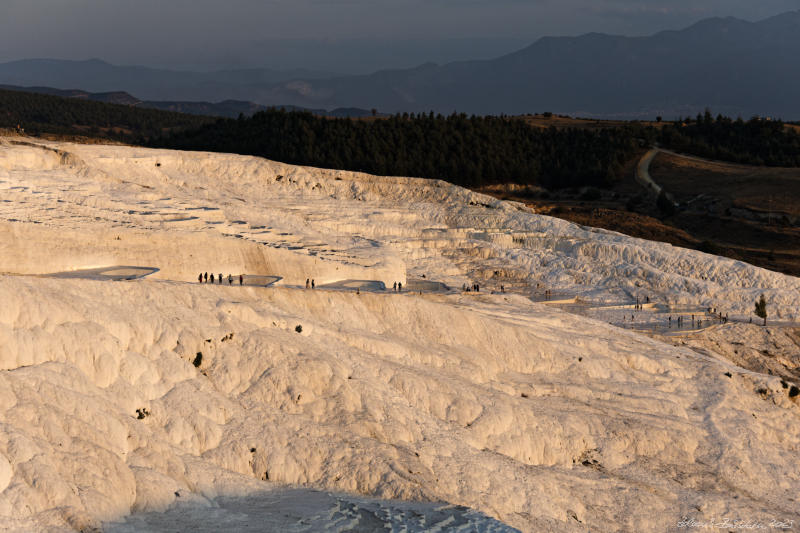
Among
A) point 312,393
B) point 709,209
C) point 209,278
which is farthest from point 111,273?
point 709,209

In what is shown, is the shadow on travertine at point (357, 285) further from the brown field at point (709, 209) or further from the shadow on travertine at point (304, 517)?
the brown field at point (709, 209)

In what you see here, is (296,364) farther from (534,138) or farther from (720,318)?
(534,138)

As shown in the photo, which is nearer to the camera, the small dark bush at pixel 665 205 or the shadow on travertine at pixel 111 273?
the shadow on travertine at pixel 111 273

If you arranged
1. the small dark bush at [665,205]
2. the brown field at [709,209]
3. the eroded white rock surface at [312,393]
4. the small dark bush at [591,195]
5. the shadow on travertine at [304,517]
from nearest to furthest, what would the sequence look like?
the shadow on travertine at [304,517] → the eroded white rock surface at [312,393] → the brown field at [709,209] → the small dark bush at [665,205] → the small dark bush at [591,195]

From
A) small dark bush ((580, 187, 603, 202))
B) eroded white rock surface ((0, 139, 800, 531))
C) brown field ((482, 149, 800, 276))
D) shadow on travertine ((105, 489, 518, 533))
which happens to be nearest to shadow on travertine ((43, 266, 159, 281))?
eroded white rock surface ((0, 139, 800, 531))

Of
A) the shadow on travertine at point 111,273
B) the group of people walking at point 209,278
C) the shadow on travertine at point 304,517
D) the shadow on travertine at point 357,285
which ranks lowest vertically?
the shadow on travertine at point 304,517

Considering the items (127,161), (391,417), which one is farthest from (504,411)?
(127,161)

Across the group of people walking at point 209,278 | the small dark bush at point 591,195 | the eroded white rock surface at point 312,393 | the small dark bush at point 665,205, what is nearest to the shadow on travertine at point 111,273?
the eroded white rock surface at point 312,393

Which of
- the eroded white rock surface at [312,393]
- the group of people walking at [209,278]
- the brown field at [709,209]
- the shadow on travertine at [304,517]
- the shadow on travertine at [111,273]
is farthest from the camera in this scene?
the brown field at [709,209]
